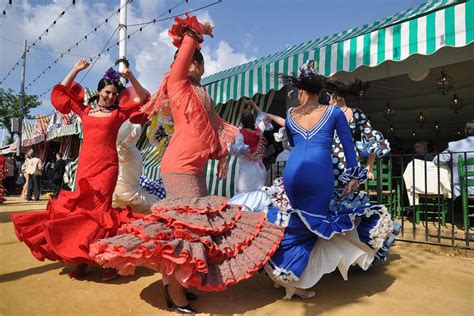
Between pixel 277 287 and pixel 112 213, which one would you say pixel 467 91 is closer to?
pixel 277 287

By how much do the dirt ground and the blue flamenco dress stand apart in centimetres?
24

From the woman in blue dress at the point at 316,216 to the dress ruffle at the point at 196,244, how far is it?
6.9 inches

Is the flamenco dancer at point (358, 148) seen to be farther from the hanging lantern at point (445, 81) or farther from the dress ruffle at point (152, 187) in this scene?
the hanging lantern at point (445, 81)

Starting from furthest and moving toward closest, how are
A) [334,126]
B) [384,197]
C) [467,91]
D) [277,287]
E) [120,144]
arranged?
[467,91]
[384,197]
[120,144]
[277,287]
[334,126]

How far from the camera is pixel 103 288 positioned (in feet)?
9.38

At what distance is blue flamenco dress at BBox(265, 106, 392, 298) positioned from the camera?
2469 millimetres

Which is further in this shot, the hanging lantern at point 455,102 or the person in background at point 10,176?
the person in background at point 10,176

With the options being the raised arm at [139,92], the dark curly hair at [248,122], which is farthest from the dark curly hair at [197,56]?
the dark curly hair at [248,122]

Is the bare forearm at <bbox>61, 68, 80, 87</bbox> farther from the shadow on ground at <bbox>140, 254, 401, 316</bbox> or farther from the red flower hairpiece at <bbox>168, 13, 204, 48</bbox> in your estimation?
the shadow on ground at <bbox>140, 254, 401, 316</bbox>

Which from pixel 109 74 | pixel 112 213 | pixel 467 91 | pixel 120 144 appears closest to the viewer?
pixel 112 213

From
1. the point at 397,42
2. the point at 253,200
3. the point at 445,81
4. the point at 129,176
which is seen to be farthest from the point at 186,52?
the point at 445,81

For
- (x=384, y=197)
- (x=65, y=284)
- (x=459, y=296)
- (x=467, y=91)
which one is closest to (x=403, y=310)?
(x=459, y=296)

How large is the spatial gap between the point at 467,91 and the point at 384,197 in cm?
408

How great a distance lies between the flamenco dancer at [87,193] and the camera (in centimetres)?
279
